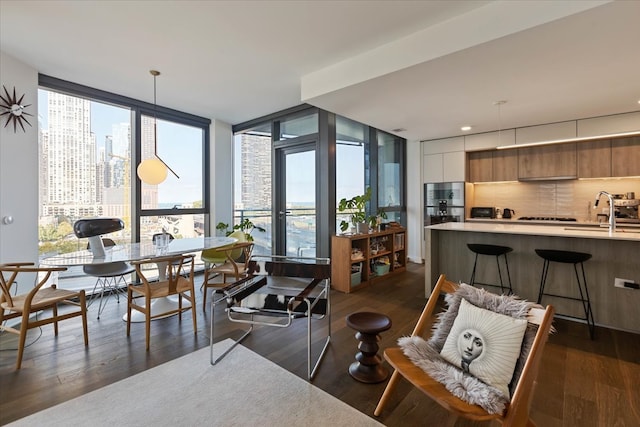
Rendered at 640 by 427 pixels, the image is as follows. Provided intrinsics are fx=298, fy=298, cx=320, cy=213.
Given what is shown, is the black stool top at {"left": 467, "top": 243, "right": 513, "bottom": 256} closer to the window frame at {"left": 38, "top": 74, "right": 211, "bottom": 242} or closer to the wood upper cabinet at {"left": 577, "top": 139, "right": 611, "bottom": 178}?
the wood upper cabinet at {"left": 577, "top": 139, "right": 611, "bottom": 178}

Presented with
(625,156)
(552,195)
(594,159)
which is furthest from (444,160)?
(625,156)

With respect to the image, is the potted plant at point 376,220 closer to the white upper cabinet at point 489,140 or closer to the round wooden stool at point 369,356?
the white upper cabinet at point 489,140

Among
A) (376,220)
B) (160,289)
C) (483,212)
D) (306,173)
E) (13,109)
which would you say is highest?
(13,109)

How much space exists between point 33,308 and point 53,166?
2.10m

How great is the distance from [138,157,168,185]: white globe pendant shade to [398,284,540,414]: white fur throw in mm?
3038

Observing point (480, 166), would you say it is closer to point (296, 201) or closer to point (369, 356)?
point (296, 201)

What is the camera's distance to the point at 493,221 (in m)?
5.13

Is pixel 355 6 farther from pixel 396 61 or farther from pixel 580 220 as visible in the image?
pixel 580 220

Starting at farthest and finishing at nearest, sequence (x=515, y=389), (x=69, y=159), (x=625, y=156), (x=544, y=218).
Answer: (x=544, y=218) < (x=625, y=156) < (x=69, y=159) < (x=515, y=389)

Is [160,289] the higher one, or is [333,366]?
[160,289]

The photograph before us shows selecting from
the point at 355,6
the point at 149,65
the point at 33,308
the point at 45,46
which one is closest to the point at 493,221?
the point at 355,6

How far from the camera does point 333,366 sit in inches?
87.3

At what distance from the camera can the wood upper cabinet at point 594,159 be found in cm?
432

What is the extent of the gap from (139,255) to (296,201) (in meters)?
2.53
